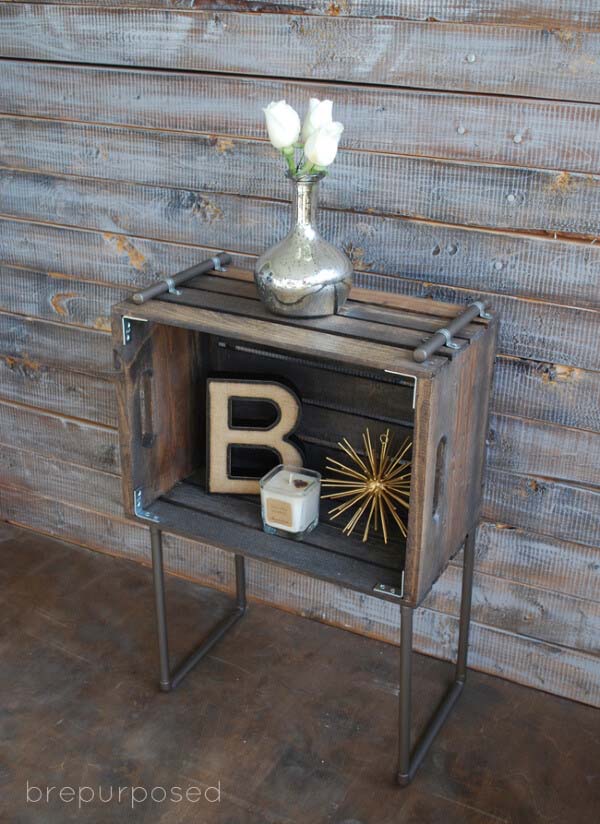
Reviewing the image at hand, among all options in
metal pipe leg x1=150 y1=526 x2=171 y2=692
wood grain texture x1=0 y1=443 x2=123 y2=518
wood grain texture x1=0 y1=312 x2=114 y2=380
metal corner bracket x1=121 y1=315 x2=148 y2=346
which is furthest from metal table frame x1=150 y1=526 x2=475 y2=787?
wood grain texture x1=0 y1=312 x2=114 y2=380

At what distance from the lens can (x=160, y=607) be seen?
6.87 ft

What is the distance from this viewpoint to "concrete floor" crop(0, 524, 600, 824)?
1.85 meters

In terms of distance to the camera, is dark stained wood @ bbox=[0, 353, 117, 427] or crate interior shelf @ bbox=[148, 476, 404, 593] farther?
dark stained wood @ bbox=[0, 353, 117, 427]

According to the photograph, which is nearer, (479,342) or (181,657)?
(479,342)

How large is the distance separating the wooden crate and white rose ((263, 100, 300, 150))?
1.02 feet

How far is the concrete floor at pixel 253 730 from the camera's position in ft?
6.06

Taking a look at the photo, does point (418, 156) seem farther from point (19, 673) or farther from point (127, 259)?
point (19, 673)

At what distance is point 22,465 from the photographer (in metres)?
2.71

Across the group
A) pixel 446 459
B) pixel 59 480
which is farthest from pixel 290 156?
pixel 59 480

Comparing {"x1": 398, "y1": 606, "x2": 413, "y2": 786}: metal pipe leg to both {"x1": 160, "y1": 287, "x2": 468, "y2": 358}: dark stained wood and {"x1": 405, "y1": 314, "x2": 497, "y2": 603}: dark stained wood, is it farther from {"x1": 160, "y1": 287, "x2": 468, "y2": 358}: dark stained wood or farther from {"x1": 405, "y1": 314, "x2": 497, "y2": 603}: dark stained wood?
{"x1": 160, "y1": 287, "x2": 468, "y2": 358}: dark stained wood

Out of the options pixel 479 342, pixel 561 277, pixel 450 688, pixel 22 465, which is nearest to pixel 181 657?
pixel 450 688

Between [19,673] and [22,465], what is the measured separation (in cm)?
71

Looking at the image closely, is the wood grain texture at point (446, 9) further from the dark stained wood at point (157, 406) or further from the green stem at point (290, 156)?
the dark stained wood at point (157, 406)

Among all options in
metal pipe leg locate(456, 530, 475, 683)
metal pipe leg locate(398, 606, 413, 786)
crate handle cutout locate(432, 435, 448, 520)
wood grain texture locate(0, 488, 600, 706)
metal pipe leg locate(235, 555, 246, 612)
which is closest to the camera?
crate handle cutout locate(432, 435, 448, 520)
